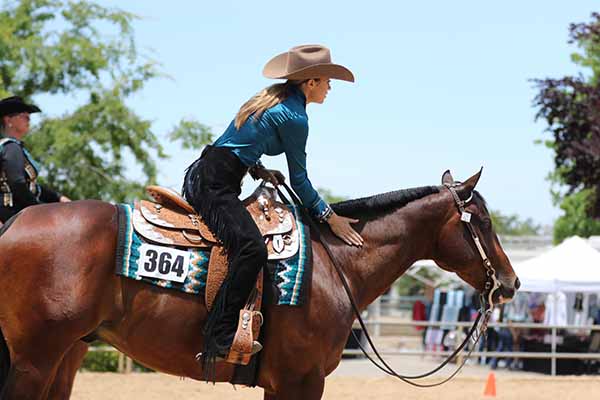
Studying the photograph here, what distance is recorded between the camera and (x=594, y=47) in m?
27.2

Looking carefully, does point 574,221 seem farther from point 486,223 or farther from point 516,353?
point 486,223

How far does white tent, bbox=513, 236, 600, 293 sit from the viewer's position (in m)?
18.4

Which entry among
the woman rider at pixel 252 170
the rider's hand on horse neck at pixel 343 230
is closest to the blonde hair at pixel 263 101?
the woman rider at pixel 252 170

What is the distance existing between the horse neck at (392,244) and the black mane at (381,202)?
4 centimetres

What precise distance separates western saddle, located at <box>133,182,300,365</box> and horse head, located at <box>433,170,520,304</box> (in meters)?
1.15

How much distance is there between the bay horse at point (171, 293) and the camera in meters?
4.96

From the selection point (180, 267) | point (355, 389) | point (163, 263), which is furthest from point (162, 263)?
point (355, 389)

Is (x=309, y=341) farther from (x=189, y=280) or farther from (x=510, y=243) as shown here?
(x=510, y=243)

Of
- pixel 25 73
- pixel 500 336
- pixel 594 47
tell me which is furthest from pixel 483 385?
pixel 594 47

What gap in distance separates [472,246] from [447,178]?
0.53 meters

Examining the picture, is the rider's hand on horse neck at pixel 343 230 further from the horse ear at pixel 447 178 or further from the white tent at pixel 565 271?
the white tent at pixel 565 271

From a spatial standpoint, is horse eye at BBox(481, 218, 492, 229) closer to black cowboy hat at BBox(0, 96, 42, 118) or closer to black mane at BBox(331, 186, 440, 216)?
black mane at BBox(331, 186, 440, 216)

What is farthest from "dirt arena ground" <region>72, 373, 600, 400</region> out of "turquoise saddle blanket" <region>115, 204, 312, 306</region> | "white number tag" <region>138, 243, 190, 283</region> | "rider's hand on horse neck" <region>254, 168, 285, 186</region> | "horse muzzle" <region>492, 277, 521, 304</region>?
"white number tag" <region>138, 243, 190, 283</region>

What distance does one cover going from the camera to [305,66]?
18.2 ft
